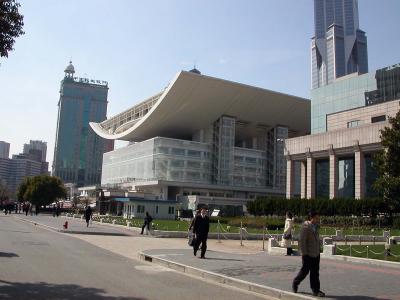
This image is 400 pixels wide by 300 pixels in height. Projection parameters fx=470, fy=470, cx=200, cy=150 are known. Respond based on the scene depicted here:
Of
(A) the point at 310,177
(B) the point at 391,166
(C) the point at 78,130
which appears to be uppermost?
(C) the point at 78,130

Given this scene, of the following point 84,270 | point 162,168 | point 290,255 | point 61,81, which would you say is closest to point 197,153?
point 162,168

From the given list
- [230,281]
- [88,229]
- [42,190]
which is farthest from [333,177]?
[230,281]

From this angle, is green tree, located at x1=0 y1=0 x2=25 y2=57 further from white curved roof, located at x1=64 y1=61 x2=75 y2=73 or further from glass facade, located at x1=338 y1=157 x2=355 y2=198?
white curved roof, located at x1=64 y1=61 x2=75 y2=73

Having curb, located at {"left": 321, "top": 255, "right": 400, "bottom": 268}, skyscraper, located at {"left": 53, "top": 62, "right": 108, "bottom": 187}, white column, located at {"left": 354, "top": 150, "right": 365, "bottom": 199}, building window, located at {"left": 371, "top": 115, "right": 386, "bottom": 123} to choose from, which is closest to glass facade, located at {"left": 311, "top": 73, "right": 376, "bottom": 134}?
building window, located at {"left": 371, "top": 115, "right": 386, "bottom": 123}

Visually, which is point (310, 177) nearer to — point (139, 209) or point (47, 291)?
point (139, 209)

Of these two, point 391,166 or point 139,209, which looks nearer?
point 391,166

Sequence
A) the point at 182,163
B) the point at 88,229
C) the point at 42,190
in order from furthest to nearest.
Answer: the point at 182,163, the point at 42,190, the point at 88,229

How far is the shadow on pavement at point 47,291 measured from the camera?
8.50m

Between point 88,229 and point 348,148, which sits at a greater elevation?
point 348,148

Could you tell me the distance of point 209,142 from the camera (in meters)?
99.9

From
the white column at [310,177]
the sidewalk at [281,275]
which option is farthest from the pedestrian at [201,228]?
the white column at [310,177]

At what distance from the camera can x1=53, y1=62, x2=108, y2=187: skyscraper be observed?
180m

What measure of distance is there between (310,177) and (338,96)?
81.6 feet

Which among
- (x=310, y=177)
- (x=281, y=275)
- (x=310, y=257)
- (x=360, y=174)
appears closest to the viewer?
(x=310, y=257)
